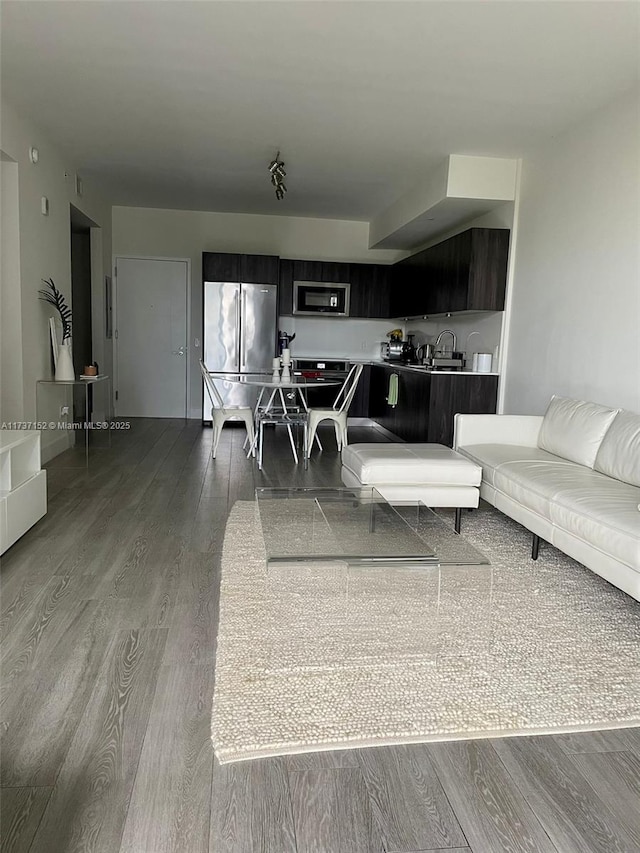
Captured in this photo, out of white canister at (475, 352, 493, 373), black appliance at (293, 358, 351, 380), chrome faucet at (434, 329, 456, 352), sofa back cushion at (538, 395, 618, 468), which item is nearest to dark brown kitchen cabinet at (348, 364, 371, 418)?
black appliance at (293, 358, 351, 380)

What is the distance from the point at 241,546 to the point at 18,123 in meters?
3.49

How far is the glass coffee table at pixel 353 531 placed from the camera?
7.47 feet

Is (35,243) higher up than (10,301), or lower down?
higher up

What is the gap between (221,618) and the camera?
2.44 m

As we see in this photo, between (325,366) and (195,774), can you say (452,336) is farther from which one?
(195,774)

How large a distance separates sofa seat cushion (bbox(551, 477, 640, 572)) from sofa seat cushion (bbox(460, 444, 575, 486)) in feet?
1.97

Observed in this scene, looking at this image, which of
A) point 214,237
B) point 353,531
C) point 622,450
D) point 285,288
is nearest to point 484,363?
point 622,450

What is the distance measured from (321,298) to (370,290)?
648 millimetres

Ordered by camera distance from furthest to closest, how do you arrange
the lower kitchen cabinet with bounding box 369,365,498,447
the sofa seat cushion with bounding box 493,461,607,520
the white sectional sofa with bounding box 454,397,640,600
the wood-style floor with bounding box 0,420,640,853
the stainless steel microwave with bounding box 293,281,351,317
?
the stainless steel microwave with bounding box 293,281,351,317, the lower kitchen cabinet with bounding box 369,365,498,447, the sofa seat cushion with bounding box 493,461,607,520, the white sectional sofa with bounding box 454,397,640,600, the wood-style floor with bounding box 0,420,640,853

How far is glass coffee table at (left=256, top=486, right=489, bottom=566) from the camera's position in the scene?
2.28 meters

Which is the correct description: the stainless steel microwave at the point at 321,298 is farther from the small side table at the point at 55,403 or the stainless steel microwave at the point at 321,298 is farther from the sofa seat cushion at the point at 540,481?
the sofa seat cushion at the point at 540,481

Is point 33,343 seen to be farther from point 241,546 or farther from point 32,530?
point 241,546

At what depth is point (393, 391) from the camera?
265 inches

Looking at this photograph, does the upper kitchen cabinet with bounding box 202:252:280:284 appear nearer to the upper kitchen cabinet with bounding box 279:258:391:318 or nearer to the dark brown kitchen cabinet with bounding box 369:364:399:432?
the upper kitchen cabinet with bounding box 279:258:391:318
